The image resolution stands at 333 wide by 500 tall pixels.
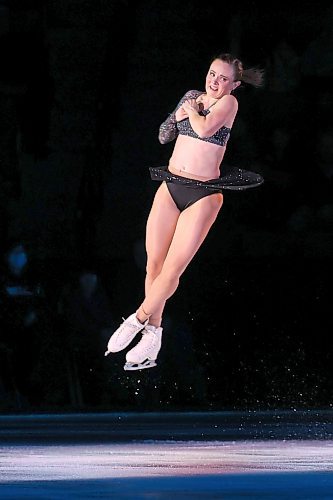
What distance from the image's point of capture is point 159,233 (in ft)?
14.9

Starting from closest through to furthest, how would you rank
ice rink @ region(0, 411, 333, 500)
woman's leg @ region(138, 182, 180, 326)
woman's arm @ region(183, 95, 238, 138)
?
1. ice rink @ region(0, 411, 333, 500)
2. woman's arm @ region(183, 95, 238, 138)
3. woman's leg @ region(138, 182, 180, 326)

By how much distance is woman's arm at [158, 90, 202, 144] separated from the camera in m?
4.55

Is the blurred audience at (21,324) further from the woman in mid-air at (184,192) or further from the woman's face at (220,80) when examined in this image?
the woman's face at (220,80)

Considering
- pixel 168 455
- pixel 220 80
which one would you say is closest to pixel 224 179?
pixel 220 80

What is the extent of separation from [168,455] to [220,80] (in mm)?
1655

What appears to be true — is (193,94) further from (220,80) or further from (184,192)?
(184,192)

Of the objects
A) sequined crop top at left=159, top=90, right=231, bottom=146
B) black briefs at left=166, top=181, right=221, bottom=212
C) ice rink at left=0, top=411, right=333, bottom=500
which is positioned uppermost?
sequined crop top at left=159, top=90, right=231, bottom=146

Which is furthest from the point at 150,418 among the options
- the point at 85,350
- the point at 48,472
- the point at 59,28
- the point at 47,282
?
Result: the point at 59,28

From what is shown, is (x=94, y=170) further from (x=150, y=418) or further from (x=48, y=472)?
(x=48, y=472)

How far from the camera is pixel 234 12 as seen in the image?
478cm

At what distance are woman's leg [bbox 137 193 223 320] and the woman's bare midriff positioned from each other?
0.11m

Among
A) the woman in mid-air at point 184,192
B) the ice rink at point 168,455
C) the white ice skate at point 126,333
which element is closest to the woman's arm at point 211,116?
the woman in mid-air at point 184,192

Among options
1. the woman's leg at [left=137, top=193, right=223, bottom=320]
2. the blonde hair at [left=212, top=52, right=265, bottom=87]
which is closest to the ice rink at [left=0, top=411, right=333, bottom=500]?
the woman's leg at [left=137, top=193, right=223, bottom=320]

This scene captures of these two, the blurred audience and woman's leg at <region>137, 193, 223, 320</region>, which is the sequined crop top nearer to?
woman's leg at <region>137, 193, 223, 320</region>
